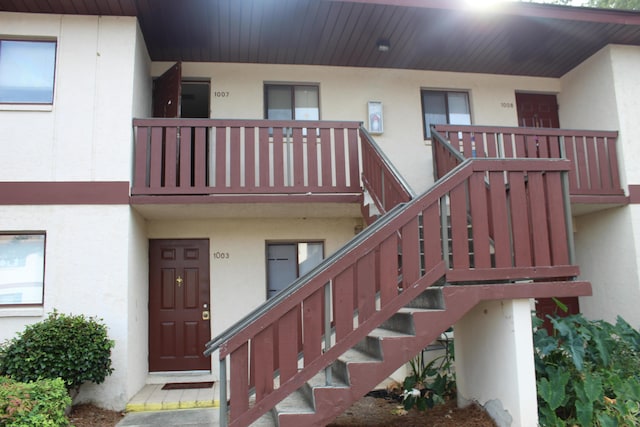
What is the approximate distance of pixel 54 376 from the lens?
590cm

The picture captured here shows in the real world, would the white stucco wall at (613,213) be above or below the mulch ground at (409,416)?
above

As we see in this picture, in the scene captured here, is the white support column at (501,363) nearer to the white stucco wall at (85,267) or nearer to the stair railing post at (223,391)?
the stair railing post at (223,391)

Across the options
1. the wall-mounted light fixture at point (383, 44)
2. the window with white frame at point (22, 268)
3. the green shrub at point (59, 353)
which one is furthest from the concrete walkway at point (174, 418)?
the wall-mounted light fixture at point (383, 44)

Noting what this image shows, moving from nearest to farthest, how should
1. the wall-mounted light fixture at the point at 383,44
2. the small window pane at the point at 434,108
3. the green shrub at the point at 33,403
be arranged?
the green shrub at the point at 33,403 → the wall-mounted light fixture at the point at 383,44 → the small window pane at the point at 434,108

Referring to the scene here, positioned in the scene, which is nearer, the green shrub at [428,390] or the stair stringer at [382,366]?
the stair stringer at [382,366]

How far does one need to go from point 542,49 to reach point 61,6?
8.35 meters

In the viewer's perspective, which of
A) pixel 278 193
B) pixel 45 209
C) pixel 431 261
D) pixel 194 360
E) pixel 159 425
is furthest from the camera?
pixel 194 360

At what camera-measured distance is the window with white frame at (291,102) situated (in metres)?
9.25

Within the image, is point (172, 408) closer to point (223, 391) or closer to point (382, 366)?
point (223, 391)

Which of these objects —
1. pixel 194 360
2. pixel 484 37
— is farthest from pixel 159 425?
pixel 484 37

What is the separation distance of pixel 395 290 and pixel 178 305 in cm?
504

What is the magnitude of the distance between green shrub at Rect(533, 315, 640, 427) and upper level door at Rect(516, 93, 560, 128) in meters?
5.30

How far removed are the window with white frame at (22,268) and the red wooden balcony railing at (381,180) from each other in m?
5.03

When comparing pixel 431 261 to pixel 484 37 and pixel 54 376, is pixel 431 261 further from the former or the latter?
Answer: pixel 484 37
